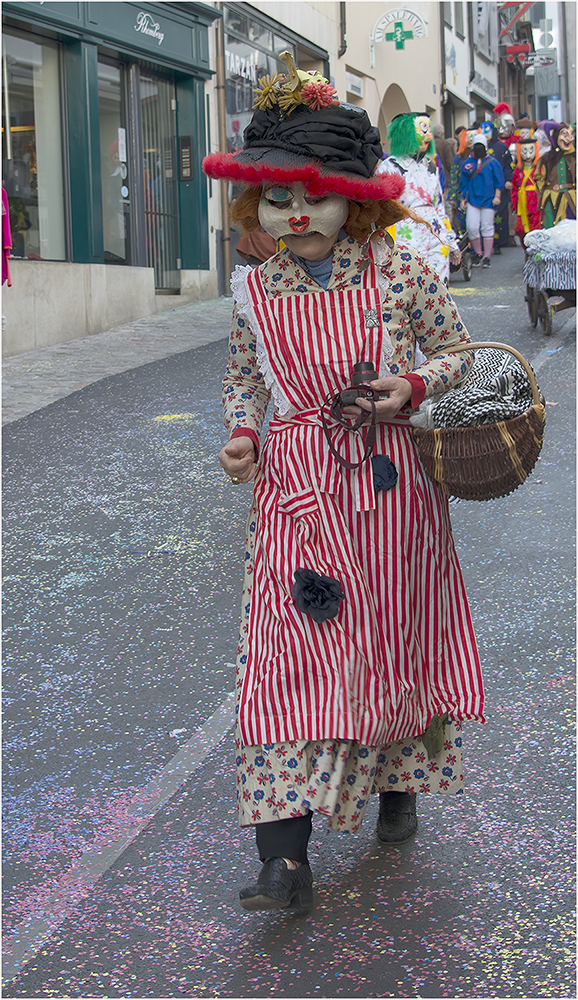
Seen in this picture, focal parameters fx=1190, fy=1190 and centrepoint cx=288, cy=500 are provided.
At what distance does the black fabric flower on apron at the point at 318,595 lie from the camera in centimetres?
267

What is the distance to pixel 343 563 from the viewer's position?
2.73m

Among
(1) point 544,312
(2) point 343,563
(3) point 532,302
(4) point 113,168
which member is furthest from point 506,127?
(2) point 343,563

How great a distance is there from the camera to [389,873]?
2945 millimetres

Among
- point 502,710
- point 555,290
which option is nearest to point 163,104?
point 555,290

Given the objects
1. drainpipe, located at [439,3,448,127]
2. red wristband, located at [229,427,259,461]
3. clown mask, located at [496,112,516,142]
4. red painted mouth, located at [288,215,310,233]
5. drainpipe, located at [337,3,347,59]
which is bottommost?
red wristband, located at [229,427,259,461]

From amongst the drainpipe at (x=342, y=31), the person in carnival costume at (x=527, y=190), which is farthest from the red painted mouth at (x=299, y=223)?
the drainpipe at (x=342, y=31)

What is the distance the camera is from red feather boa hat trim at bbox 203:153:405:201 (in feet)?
8.77

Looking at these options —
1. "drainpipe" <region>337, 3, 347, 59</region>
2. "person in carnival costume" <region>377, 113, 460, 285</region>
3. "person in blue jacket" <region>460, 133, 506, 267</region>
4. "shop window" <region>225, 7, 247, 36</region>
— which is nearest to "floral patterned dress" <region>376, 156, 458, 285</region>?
"person in carnival costume" <region>377, 113, 460, 285</region>

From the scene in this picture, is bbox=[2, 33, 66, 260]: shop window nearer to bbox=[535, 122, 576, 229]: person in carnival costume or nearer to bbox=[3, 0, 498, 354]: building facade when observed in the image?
bbox=[3, 0, 498, 354]: building facade

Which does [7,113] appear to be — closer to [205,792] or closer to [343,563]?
[205,792]

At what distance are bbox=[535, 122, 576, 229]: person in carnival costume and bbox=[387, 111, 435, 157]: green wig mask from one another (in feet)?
12.5

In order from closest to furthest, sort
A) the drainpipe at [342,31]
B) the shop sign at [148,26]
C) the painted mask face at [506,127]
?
the shop sign at [148,26]
the painted mask face at [506,127]
the drainpipe at [342,31]

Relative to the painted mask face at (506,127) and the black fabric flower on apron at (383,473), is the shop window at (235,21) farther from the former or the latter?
the black fabric flower on apron at (383,473)

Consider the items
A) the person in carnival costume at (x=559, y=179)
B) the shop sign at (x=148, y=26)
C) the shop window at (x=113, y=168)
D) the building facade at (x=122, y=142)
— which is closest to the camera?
the person in carnival costume at (x=559, y=179)
